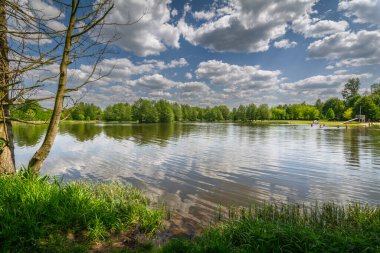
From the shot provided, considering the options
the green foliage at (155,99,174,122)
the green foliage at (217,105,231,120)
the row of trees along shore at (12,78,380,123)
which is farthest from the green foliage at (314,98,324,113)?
the green foliage at (155,99,174,122)

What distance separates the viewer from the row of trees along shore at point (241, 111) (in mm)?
98125

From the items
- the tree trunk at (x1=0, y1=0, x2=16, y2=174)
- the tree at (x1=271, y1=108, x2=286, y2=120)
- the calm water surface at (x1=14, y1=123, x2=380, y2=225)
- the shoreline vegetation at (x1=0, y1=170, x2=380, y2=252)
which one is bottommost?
the calm water surface at (x1=14, y1=123, x2=380, y2=225)

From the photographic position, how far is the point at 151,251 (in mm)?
5055

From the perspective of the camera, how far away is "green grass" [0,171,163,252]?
14.9 ft

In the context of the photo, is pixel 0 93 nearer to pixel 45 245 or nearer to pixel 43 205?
pixel 43 205

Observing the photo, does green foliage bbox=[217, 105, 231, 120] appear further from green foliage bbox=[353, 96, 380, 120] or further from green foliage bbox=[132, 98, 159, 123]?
green foliage bbox=[353, 96, 380, 120]

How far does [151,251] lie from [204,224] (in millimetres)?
3076

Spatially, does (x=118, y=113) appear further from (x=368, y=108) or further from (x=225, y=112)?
(x=368, y=108)

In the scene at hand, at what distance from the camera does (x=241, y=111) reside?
6895 inches

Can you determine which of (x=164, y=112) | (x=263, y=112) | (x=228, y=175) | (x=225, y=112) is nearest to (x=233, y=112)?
(x=225, y=112)

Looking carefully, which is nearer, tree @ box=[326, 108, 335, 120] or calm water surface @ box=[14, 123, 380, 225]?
calm water surface @ box=[14, 123, 380, 225]

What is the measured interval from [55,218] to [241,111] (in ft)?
576

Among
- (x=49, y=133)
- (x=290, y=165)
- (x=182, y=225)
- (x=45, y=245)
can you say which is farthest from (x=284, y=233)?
(x=290, y=165)

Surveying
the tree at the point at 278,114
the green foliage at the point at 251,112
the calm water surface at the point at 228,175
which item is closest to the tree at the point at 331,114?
the tree at the point at 278,114
